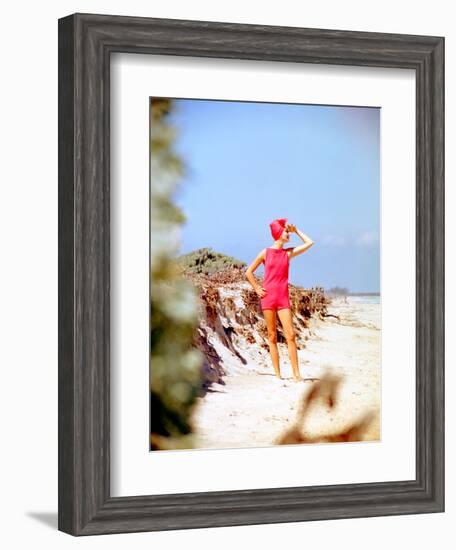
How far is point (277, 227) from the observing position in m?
4.72

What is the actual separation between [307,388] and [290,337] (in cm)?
16

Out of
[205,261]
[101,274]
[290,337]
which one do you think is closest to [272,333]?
[290,337]

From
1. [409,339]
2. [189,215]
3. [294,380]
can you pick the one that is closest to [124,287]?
[189,215]

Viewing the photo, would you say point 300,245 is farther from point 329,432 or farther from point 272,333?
point 329,432

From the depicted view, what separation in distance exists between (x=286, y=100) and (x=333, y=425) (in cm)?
96

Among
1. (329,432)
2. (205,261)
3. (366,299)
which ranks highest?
(205,261)

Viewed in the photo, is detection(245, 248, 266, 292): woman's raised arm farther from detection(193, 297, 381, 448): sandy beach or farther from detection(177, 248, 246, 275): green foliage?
detection(193, 297, 381, 448): sandy beach

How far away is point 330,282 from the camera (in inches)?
189

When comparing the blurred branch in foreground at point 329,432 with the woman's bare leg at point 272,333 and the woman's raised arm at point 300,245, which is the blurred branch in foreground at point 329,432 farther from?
the woman's raised arm at point 300,245

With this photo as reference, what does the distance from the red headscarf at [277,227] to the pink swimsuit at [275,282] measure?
4cm

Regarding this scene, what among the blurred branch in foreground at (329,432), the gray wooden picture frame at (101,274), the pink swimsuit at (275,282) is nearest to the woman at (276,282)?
the pink swimsuit at (275,282)

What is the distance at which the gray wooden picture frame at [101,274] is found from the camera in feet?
14.5

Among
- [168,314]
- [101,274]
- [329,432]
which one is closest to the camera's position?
[101,274]

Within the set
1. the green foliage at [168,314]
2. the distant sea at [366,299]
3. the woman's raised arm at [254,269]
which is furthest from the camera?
the distant sea at [366,299]
